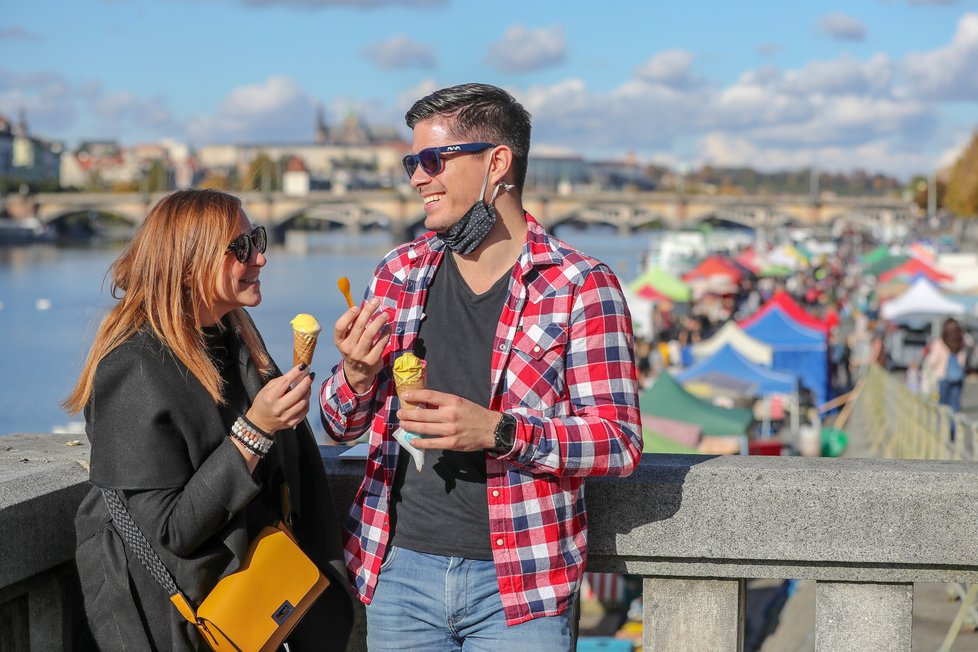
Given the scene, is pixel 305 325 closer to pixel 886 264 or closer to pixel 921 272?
pixel 921 272

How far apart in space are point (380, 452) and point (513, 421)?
0.36m

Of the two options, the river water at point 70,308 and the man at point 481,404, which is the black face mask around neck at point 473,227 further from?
the river water at point 70,308

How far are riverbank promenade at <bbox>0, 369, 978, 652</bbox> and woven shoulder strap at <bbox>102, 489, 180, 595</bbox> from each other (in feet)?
0.65

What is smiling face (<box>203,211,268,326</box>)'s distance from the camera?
2156 mm

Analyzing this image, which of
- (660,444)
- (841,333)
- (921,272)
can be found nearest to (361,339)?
(660,444)

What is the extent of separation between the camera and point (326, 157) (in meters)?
186

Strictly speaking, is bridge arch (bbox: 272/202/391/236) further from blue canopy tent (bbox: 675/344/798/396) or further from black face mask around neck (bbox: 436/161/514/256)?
black face mask around neck (bbox: 436/161/514/256)

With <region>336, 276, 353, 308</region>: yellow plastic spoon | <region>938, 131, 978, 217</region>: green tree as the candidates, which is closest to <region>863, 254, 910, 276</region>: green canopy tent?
<region>938, 131, 978, 217</region>: green tree

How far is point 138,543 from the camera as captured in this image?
203cm

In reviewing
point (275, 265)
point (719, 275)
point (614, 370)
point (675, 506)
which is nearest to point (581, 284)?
point (614, 370)

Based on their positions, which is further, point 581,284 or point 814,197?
point 814,197

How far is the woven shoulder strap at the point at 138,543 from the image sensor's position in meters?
2.02

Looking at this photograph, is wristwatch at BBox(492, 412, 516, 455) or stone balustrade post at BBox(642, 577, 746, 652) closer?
wristwatch at BBox(492, 412, 516, 455)

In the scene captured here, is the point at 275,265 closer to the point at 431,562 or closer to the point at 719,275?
the point at 719,275
